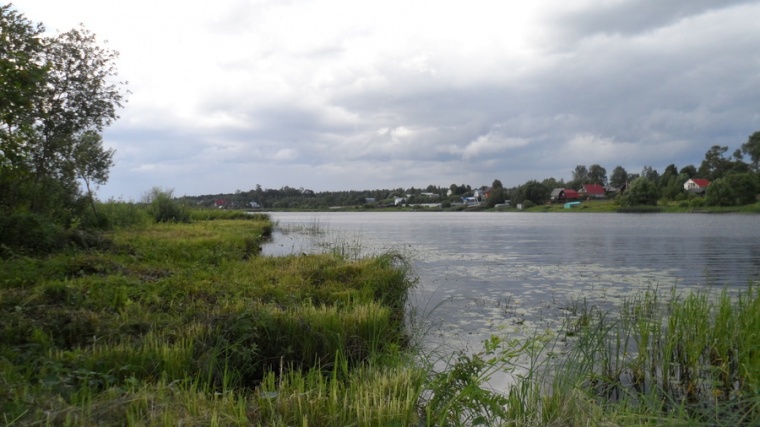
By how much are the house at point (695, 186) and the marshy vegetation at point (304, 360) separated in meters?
110

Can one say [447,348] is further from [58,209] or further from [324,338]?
[58,209]

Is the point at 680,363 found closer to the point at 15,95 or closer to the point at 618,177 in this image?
the point at 15,95

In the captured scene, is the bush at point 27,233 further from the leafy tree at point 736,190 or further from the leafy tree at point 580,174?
the leafy tree at point 580,174

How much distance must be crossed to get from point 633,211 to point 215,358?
104291mm

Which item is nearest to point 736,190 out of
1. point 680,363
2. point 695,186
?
point 695,186

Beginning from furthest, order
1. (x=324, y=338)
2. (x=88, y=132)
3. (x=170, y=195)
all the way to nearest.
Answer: (x=170, y=195)
(x=88, y=132)
(x=324, y=338)

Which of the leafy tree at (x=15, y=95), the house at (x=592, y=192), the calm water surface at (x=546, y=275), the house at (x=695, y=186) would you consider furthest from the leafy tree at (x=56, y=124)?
the house at (x=592, y=192)

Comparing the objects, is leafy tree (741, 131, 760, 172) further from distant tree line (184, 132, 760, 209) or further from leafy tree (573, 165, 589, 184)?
leafy tree (573, 165, 589, 184)

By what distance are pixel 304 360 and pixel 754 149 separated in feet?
437

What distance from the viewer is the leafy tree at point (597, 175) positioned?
6540 inches

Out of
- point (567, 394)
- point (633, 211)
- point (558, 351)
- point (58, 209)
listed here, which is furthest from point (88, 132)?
point (633, 211)

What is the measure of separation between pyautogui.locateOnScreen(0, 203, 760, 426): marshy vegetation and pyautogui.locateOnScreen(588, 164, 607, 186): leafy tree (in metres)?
164

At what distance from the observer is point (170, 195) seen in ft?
137

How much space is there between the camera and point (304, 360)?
791 cm
